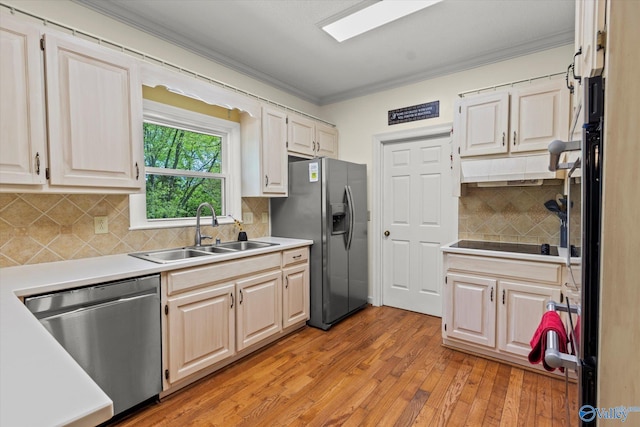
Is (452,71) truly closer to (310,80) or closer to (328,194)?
(310,80)

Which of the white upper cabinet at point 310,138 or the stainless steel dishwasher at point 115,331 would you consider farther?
the white upper cabinet at point 310,138

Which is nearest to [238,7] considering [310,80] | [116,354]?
[310,80]

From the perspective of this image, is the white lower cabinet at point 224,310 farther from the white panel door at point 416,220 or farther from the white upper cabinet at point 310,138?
the white panel door at point 416,220

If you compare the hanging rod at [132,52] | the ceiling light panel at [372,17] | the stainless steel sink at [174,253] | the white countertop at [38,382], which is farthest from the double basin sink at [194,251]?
the ceiling light panel at [372,17]

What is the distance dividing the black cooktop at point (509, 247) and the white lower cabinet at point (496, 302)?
0.52ft

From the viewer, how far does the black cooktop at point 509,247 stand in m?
2.33

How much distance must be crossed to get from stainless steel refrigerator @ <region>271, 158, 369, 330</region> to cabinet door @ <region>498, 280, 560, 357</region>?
4.79 ft

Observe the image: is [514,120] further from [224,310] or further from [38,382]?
[38,382]

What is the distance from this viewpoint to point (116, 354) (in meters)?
1.67

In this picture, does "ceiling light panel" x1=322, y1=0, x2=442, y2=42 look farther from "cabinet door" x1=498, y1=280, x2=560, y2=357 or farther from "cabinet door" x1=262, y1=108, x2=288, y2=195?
"cabinet door" x1=498, y1=280, x2=560, y2=357

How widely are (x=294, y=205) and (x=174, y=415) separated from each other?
2002 mm

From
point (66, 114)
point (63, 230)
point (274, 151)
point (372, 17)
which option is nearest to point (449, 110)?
point (372, 17)

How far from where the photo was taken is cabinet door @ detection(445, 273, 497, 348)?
2.38 metres

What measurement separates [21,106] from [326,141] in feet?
9.00
